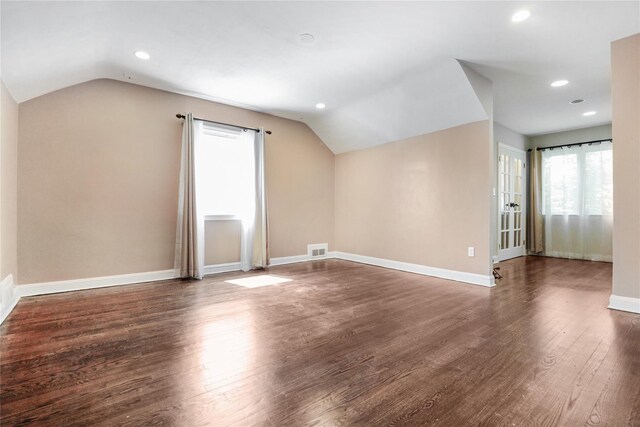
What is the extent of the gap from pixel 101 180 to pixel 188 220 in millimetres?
1104

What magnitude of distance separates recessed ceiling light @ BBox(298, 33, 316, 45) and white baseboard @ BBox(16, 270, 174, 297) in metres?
3.37

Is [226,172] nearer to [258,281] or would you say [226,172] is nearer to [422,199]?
[258,281]

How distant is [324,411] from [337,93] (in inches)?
153

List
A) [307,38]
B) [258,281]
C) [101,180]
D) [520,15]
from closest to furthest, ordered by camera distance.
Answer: [520,15] → [307,38] → [101,180] → [258,281]

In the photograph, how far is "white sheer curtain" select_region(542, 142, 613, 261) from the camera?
17.3 ft

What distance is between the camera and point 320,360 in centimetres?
181

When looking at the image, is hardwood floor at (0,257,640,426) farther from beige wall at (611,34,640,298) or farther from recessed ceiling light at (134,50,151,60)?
recessed ceiling light at (134,50,151,60)

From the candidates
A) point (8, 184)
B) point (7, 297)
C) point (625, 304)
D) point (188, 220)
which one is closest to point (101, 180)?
point (8, 184)

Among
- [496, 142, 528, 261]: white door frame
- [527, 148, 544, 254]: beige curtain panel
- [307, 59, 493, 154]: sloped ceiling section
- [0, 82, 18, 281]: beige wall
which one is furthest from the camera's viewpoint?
[527, 148, 544, 254]: beige curtain panel

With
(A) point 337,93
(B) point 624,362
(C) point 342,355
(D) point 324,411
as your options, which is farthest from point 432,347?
(A) point 337,93

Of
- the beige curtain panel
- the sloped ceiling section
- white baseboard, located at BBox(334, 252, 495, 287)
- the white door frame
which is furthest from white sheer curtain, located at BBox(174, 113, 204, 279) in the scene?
the beige curtain panel

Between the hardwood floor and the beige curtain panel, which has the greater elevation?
the beige curtain panel

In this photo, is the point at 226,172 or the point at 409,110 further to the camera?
the point at 226,172

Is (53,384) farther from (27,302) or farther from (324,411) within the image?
(27,302)
